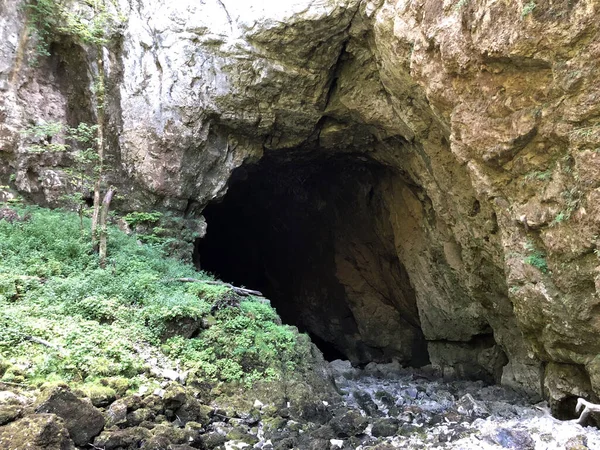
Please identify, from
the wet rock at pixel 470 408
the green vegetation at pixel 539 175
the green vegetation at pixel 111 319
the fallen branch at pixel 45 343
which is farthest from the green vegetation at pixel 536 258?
the fallen branch at pixel 45 343

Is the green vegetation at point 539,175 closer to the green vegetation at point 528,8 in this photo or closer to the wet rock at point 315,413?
the green vegetation at point 528,8

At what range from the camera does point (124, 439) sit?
4.22 meters

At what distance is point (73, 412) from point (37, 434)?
0.57 m

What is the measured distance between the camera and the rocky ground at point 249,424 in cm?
391

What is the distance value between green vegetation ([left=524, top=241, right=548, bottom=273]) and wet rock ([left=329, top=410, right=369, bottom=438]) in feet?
11.6

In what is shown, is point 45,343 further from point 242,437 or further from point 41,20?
point 41,20

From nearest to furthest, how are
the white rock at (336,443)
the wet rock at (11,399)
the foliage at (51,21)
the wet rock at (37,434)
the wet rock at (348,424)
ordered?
the wet rock at (37,434)
the wet rock at (11,399)
the white rock at (336,443)
the wet rock at (348,424)
the foliage at (51,21)

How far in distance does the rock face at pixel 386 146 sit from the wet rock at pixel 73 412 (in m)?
6.31

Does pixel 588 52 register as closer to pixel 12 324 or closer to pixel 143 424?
pixel 143 424

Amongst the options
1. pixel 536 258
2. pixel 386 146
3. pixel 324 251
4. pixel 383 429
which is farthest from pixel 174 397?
pixel 324 251

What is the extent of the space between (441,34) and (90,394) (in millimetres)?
7138

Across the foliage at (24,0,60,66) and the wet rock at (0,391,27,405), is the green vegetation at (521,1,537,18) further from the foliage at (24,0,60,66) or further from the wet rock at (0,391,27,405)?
the foliage at (24,0,60,66)

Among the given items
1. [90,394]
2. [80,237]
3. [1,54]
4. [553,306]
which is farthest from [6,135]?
[553,306]

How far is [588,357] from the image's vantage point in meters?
6.07
